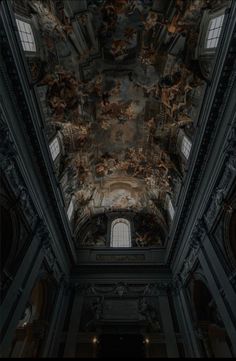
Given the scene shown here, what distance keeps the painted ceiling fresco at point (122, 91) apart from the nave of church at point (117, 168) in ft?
0.21

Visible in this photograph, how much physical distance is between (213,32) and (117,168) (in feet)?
32.3

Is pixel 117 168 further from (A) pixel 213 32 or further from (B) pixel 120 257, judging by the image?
(A) pixel 213 32

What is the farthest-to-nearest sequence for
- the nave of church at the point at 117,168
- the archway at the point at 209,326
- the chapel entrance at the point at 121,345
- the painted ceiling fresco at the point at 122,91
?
the chapel entrance at the point at 121,345
the archway at the point at 209,326
the painted ceiling fresco at the point at 122,91
the nave of church at the point at 117,168

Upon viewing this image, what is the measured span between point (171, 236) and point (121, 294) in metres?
4.60

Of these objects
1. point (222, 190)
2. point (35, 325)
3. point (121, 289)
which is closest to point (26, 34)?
point (222, 190)

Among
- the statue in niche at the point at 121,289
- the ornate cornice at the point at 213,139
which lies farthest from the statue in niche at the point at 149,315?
the ornate cornice at the point at 213,139

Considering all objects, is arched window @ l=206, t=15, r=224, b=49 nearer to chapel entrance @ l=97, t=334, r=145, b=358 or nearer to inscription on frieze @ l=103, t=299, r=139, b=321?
inscription on frieze @ l=103, t=299, r=139, b=321

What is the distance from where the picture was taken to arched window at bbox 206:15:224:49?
839 centimetres

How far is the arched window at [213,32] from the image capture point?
27.5 ft

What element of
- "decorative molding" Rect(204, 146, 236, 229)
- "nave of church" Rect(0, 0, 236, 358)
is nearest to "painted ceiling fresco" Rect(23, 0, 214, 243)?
"nave of church" Rect(0, 0, 236, 358)

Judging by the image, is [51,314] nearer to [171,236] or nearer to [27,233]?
[27,233]

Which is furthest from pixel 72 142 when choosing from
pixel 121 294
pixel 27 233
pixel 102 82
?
pixel 121 294

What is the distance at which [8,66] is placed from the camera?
282 inches

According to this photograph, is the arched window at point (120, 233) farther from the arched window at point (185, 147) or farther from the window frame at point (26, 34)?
the window frame at point (26, 34)
